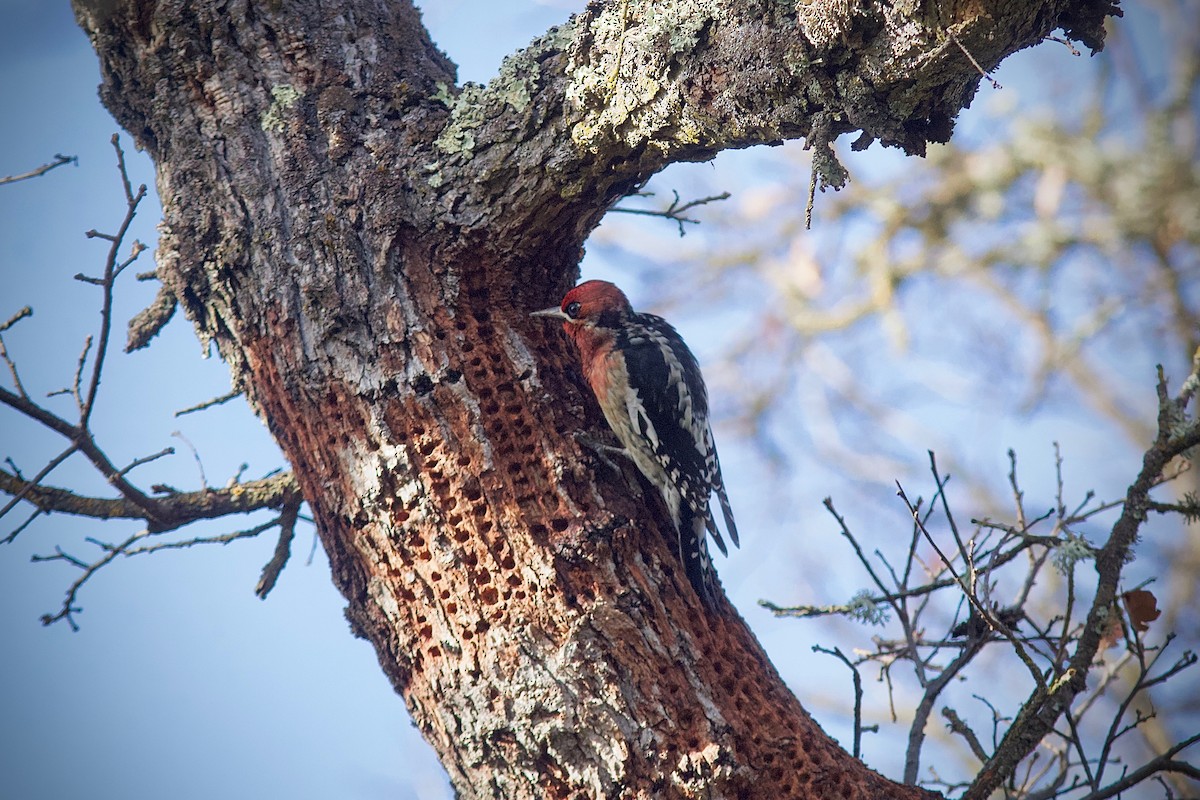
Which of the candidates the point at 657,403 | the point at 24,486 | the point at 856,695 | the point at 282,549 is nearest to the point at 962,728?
the point at 856,695

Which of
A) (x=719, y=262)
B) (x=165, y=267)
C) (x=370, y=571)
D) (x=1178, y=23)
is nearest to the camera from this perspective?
(x=370, y=571)

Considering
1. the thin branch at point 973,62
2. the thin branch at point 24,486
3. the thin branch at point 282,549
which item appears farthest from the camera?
the thin branch at point 282,549

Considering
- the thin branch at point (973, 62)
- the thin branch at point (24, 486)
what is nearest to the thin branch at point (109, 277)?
the thin branch at point (24, 486)

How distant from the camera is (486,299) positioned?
296cm

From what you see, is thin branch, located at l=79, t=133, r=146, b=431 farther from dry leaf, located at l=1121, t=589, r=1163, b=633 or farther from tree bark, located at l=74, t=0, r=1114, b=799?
dry leaf, located at l=1121, t=589, r=1163, b=633

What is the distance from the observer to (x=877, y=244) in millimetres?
8227

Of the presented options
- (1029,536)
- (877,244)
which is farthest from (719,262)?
(1029,536)

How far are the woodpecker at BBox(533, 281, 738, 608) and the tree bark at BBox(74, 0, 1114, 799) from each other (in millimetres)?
132

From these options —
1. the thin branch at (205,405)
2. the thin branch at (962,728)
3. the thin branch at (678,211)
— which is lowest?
the thin branch at (962,728)

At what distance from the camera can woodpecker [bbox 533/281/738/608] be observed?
3.13m

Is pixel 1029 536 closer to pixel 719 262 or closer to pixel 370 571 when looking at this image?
pixel 370 571

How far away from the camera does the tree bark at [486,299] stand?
7.77 feet

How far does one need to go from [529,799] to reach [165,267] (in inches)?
74.8

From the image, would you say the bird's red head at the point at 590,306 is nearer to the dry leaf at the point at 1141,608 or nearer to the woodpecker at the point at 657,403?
the woodpecker at the point at 657,403
